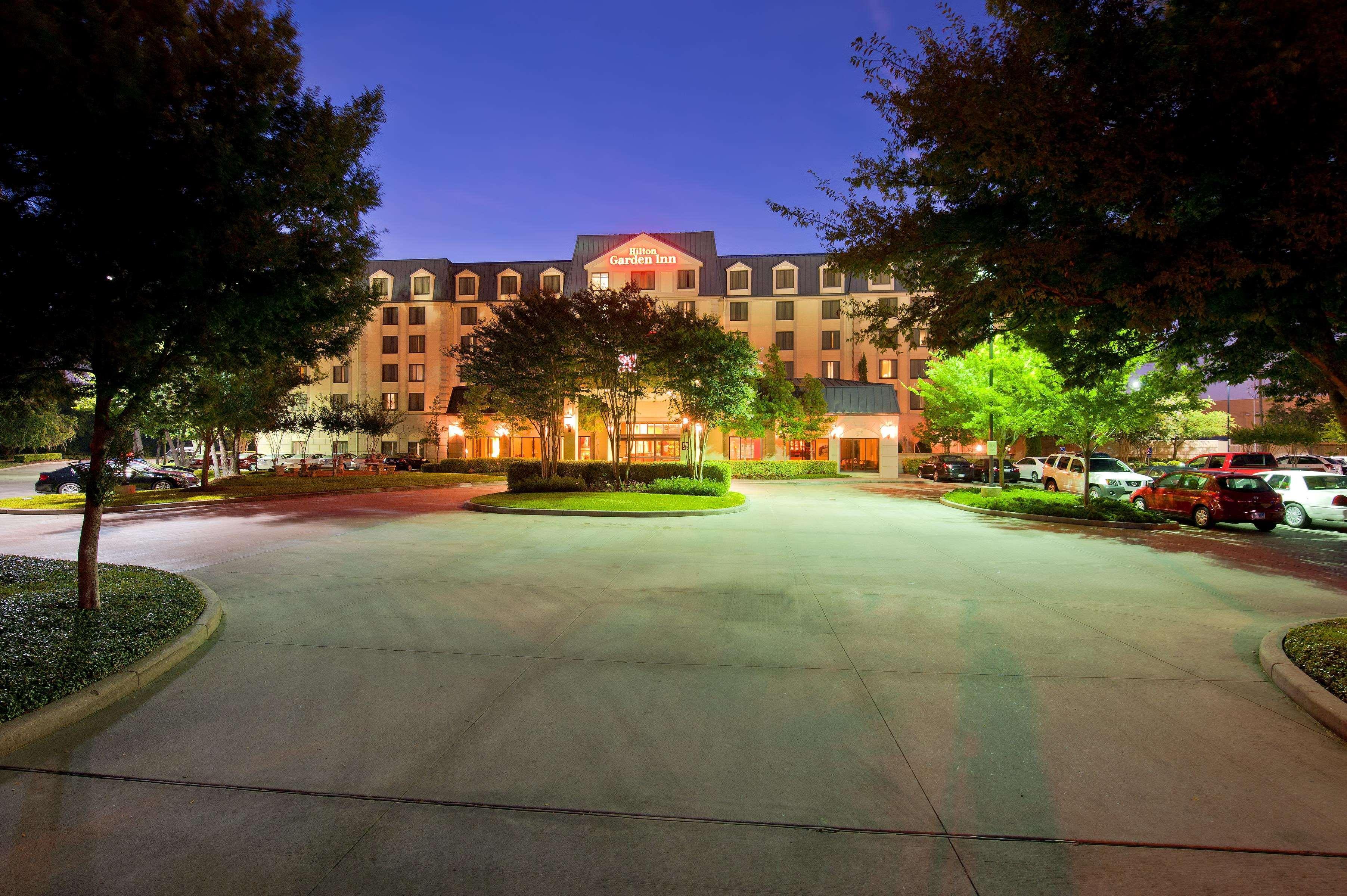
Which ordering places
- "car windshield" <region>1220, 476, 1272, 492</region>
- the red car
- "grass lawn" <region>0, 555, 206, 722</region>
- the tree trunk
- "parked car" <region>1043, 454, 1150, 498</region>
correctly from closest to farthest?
"grass lawn" <region>0, 555, 206, 722</region> < the tree trunk < the red car < "car windshield" <region>1220, 476, 1272, 492</region> < "parked car" <region>1043, 454, 1150, 498</region>

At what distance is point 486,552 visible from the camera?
11586 mm

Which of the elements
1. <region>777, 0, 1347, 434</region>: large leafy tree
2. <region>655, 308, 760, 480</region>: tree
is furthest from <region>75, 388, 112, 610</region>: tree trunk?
<region>655, 308, 760, 480</region>: tree

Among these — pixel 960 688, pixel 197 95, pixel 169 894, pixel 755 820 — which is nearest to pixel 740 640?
pixel 960 688

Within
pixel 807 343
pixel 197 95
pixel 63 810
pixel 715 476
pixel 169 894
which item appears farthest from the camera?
pixel 807 343

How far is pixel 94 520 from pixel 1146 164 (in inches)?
439

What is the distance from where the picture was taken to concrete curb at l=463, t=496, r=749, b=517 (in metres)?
18.0

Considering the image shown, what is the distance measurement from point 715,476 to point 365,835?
23.5m

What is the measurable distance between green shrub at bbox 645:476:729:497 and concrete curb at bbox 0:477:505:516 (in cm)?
1135

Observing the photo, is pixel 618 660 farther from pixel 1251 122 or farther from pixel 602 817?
pixel 1251 122

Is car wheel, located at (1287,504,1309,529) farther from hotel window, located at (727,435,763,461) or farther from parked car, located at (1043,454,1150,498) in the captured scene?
hotel window, located at (727,435,763,461)

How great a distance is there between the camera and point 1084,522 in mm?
17250

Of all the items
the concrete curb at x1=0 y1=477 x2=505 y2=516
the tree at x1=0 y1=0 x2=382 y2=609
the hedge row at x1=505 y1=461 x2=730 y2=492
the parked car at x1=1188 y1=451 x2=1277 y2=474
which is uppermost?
the tree at x1=0 y1=0 x2=382 y2=609

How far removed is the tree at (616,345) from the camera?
22.7 m

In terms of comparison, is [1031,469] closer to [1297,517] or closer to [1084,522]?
[1297,517]
